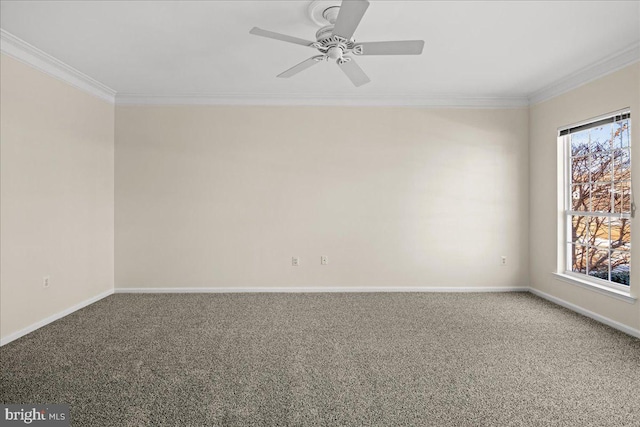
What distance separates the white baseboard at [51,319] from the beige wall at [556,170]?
5.51 m

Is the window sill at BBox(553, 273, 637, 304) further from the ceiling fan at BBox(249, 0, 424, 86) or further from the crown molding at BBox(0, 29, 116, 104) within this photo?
the crown molding at BBox(0, 29, 116, 104)

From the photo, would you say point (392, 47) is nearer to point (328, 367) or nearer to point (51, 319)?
point (328, 367)

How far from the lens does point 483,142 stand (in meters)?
4.61

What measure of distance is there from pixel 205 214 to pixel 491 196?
3.83 metres

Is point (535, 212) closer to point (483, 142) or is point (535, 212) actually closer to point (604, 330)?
point (483, 142)

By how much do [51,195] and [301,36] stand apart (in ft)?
9.57

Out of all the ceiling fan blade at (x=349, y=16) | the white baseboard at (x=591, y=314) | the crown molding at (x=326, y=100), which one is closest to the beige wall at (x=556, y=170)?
the white baseboard at (x=591, y=314)

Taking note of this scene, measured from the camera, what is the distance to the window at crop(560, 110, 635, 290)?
3350 millimetres

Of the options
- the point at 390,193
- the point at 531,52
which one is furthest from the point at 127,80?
the point at 531,52

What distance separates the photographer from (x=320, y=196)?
15.1ft

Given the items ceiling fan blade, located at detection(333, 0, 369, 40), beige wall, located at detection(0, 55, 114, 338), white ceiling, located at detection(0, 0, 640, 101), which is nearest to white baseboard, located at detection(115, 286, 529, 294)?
beige wall, located at detection(0, 55, 114, 338)

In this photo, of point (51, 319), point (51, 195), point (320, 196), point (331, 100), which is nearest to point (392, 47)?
point (331, 100)

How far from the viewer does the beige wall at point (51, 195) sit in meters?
3.00

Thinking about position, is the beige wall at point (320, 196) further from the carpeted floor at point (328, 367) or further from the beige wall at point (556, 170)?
the carpeted floor at point (328, 367)
